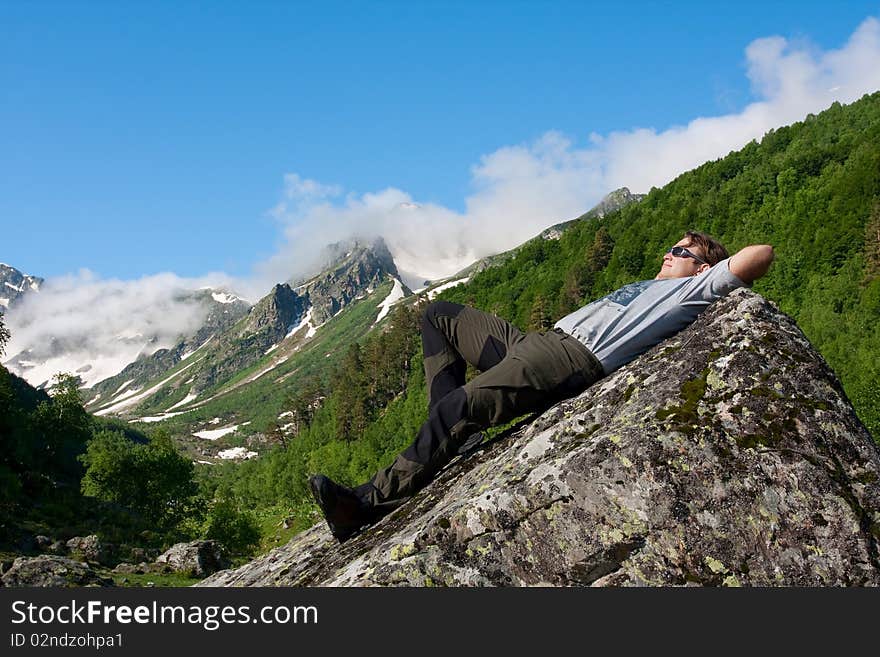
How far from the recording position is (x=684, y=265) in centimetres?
675

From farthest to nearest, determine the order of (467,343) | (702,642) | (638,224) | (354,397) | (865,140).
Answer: (638,224)
(354,397)
(865,140)
(467,343)
(702,642)

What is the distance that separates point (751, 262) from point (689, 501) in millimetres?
2683

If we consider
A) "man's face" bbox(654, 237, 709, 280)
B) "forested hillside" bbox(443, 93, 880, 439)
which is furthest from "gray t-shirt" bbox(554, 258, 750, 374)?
"forested hillside" bbox(443, 93, 880, 439)

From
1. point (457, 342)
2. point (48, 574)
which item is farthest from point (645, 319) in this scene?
point (48, 574)

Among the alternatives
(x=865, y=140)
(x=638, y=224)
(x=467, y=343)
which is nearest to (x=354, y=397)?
(x=638, y=224)

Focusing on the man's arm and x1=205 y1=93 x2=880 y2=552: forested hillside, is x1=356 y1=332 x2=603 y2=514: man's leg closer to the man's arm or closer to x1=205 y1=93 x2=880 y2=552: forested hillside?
the man's arm

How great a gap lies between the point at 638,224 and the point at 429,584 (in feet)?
448

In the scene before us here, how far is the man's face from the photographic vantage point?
670cm

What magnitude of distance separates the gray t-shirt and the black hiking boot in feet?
8.42

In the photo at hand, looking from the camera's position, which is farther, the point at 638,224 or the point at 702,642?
the point at 638,224

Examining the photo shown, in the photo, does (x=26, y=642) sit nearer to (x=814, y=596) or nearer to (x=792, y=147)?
(x=814, y=596)

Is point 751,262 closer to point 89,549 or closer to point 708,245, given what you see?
point 708,245

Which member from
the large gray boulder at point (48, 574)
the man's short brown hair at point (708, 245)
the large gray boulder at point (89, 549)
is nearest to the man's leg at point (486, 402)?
the man's short brown hair at point (708, 245)

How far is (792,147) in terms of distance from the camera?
133 m
